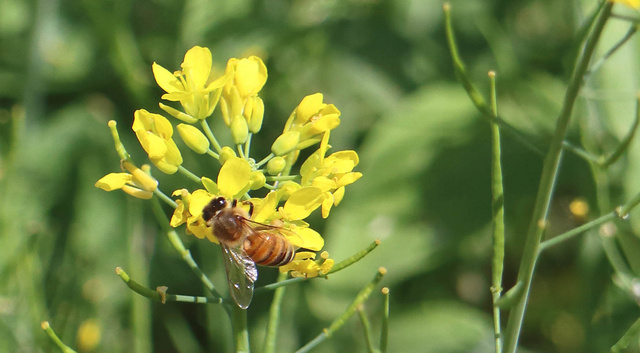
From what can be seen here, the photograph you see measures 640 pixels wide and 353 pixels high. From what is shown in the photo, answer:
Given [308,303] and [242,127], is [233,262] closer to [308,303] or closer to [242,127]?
[242,127]

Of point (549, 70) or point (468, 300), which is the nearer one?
point (468, 300)

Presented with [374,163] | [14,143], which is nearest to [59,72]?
[14,143]

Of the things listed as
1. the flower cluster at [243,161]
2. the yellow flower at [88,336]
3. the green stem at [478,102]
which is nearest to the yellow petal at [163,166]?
the flower cluster at [243,161]

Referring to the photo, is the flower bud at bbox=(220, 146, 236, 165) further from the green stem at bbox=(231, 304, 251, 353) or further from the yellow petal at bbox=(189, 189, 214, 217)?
the green stem at bbox=(231, 304, 251, 353)

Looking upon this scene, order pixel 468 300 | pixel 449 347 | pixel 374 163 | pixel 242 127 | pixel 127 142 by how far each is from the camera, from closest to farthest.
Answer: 1. pixel 242 127
2. pixel 449 347
3. pixel 374 163
4. pixel 468 300
5. pixel 127 142

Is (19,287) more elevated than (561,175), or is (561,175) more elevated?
(561,175)

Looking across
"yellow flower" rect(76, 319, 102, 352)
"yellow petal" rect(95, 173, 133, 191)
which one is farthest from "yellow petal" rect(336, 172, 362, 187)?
"yellow flower" rect(76, 319, 102, 352)

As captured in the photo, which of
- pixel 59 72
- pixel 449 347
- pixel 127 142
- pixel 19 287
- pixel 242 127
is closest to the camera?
pixel 242 127

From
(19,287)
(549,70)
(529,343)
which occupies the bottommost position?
(529,343)
